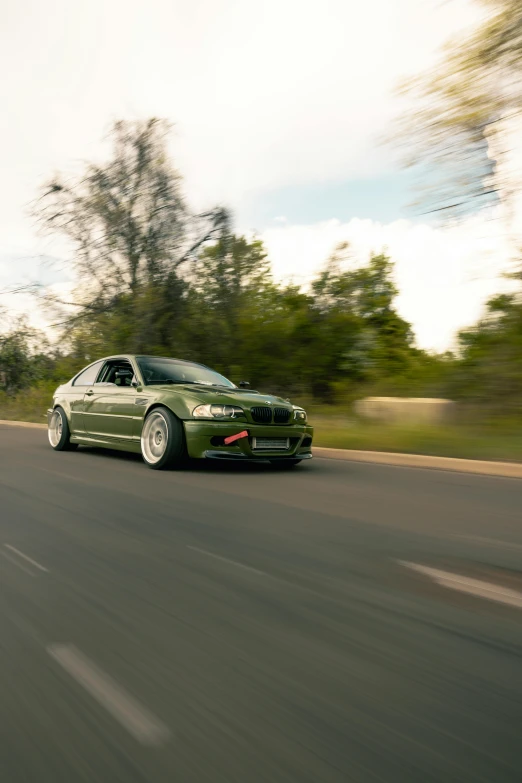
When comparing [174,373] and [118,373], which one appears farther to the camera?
[118,373]

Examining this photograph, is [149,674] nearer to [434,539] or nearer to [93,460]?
[434,539]

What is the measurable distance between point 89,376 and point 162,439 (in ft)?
9.00

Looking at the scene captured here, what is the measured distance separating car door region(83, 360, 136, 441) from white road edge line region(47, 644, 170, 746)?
6896mm

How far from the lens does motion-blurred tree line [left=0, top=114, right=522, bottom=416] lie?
18.3 metres

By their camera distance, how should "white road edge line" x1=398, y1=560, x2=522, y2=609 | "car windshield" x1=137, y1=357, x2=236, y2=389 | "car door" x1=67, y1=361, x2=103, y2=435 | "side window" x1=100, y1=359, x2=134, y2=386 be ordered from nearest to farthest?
1. "white road edge line" x1=398, y1=560, x2=522, y2=609
2. "car windshield" x1=137, y1=357, x2=236, y2=389
3. "side window" x1=100, y1=359, x2=134, y2=386
4. "car door" x1=67, y1=361, x2=103, y2=435

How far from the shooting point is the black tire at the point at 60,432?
11.4 m

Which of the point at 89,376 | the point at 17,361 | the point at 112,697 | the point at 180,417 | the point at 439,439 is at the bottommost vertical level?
the point at 112,697

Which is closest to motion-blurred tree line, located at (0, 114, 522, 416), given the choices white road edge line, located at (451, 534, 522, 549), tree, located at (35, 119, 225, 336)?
tree, located at (35, 119, 225, 336)

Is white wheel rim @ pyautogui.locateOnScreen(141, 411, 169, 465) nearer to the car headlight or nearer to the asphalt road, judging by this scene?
the car headlight

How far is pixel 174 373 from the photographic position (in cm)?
1027

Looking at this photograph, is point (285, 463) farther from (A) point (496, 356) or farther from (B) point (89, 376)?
(A) point (496, 356)

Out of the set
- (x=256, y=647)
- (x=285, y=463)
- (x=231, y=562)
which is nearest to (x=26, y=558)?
(x=231, y=562)

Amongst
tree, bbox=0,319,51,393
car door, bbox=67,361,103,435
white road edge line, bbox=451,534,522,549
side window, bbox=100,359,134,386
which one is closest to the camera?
white road edge line, bbox=451,534,522,549

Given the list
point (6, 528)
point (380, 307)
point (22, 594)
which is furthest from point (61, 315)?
point (22, 594)
